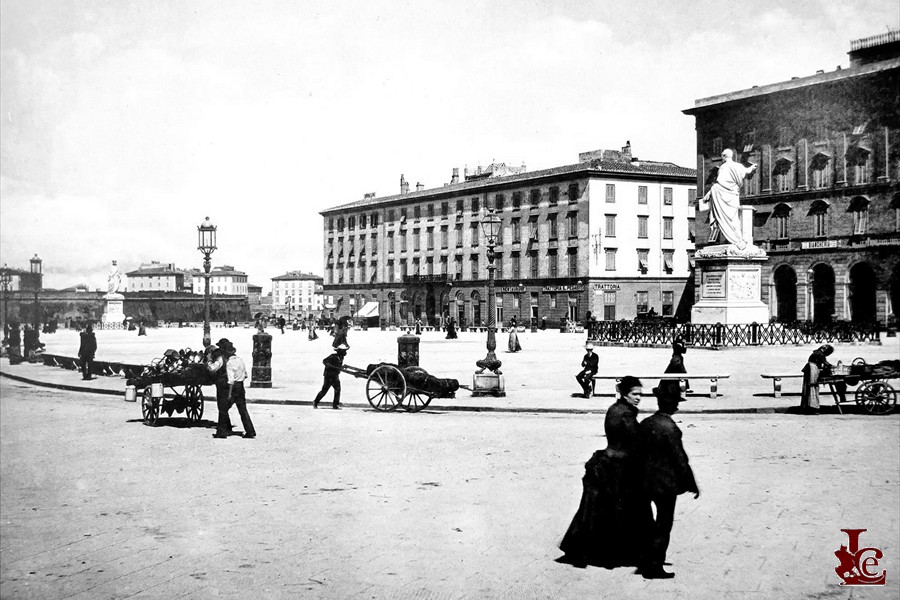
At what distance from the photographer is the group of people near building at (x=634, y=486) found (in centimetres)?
512

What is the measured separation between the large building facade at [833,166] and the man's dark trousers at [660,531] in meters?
2.67

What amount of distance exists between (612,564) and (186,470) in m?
5.48

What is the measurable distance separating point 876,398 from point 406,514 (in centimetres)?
847

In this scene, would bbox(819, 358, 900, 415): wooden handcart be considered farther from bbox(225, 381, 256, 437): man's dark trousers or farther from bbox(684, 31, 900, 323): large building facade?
bbox(225, 381, 256, 437): man's dark trousers

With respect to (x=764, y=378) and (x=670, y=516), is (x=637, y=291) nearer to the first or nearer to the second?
(x=764, y=378)

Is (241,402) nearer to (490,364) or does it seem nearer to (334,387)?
(334,387)

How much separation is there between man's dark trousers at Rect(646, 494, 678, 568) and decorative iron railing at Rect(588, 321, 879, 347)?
10.3 ft

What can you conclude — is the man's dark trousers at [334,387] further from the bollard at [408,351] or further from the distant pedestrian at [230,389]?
the distant pedestrian at [230,389]

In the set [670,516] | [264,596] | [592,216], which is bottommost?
[264,596]

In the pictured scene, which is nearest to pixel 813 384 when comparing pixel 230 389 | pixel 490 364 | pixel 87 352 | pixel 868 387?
pixel 868 387

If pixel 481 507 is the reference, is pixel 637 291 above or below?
above

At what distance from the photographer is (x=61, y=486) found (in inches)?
343

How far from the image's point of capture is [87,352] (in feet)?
61.7

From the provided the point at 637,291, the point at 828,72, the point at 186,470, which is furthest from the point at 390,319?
the point at 828,72
